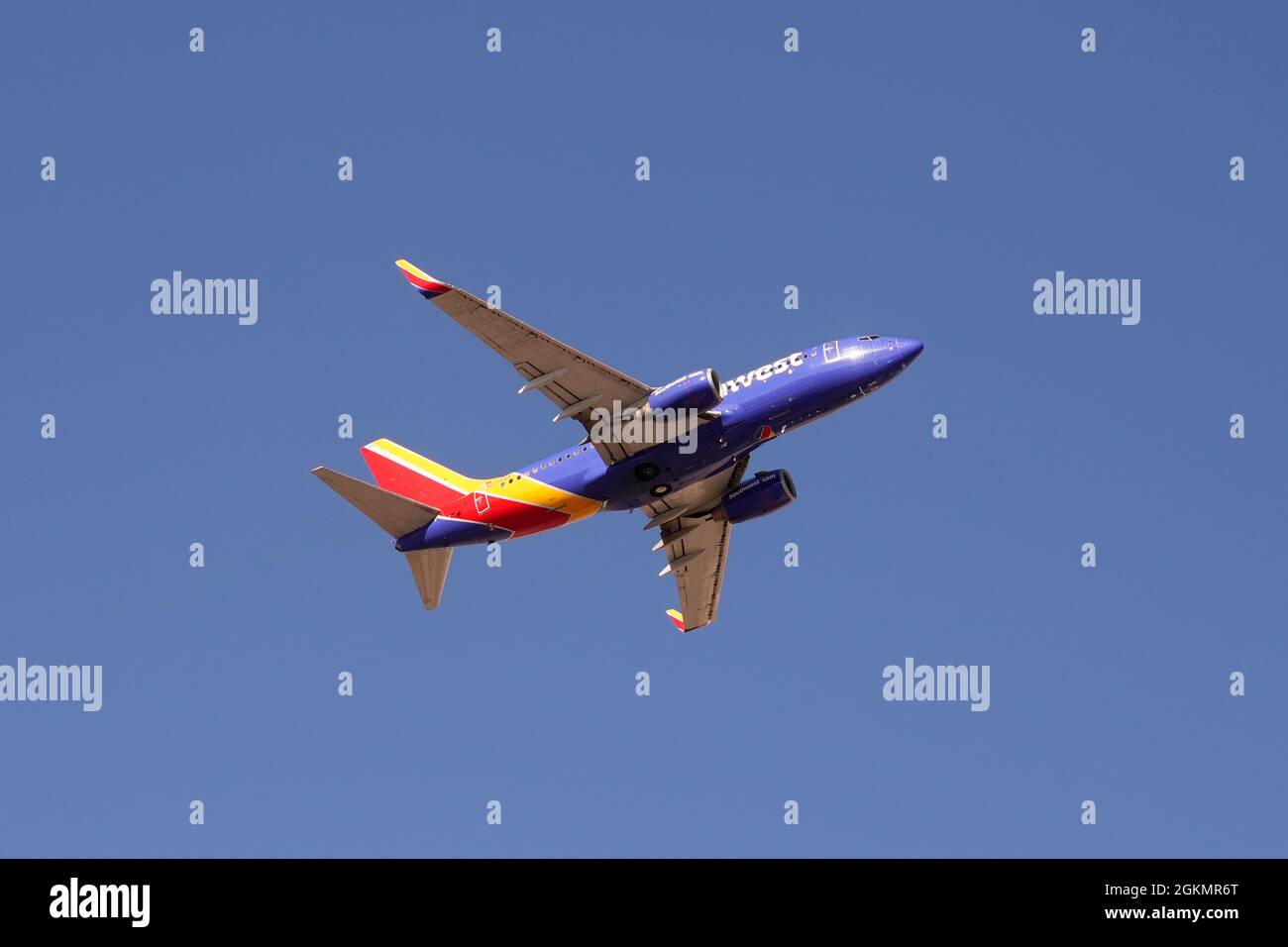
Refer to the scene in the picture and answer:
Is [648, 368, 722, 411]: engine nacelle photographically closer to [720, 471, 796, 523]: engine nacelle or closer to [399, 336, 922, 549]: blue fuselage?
[399, 336, 922, 549]: blue fuselage

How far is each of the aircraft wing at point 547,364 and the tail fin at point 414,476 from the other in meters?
7.94

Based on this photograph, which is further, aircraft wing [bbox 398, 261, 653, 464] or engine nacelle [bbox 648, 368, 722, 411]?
engine nacelle [bbox 648, 368, 722, 411]

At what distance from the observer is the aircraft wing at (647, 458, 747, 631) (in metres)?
80.0

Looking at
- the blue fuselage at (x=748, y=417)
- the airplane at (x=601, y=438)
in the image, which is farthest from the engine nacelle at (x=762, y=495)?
the blue fuselage at (x=748, y=417)

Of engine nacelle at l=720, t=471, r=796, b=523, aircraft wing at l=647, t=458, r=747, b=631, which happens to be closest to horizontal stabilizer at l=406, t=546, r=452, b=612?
aircraft wing at l=647, t=458, r=747, b=631

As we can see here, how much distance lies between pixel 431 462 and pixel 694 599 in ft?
52.8

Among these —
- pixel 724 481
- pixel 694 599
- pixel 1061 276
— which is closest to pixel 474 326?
pixel 724 481

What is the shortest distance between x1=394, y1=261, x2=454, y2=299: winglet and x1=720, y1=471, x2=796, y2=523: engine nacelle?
21231 millimetres

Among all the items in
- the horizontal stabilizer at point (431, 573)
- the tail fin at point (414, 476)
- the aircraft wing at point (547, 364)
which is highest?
the aircraft wing at point (547, 364)

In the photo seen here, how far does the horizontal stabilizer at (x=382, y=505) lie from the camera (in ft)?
236

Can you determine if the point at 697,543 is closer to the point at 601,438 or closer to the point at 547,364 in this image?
the point at 601,438

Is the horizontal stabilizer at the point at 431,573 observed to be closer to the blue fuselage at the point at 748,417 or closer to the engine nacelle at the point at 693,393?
the blue fuselage at the point at 748,417

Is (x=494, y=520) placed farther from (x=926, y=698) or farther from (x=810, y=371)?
(x=926, y=698)

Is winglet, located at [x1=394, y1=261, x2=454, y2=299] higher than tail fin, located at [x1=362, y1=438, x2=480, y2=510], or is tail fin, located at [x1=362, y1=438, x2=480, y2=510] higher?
winglet, located at [x1=394, y1=261, x2=454, y2=299]
